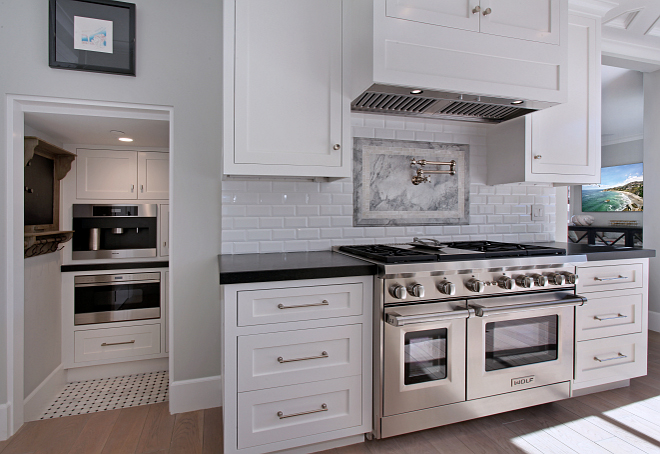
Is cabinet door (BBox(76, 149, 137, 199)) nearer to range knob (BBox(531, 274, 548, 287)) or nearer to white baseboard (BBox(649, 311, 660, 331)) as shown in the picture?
range knob (BBox(531, 274, 548, 287))

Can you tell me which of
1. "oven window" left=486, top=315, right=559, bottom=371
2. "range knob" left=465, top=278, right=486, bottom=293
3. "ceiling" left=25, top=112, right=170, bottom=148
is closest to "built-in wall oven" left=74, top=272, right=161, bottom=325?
"ceiling" left=25, top=112, right=170, bottom=148

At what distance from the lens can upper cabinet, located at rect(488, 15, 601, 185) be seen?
2.44 m

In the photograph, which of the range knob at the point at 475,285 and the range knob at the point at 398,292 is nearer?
the range knob at the point at 398,292

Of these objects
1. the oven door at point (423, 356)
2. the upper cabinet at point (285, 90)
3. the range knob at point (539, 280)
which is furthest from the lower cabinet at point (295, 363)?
the range knob at point (539, 280)

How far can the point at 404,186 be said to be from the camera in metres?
2.61

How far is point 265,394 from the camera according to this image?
5.39ft

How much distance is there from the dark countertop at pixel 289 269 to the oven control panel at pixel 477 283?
0.16 metres

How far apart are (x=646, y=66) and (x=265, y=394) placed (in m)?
4.50

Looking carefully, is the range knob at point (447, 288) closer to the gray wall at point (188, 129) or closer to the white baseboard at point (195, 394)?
the gray wall at point (188, 129)

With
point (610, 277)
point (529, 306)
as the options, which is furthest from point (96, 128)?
point (610, 277)

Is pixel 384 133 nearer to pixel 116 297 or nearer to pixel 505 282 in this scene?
pixel 505 282

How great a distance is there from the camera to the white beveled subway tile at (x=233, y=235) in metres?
2.26

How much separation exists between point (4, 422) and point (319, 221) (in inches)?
79.3

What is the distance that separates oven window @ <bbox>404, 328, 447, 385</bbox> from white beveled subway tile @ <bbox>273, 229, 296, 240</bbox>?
0.96m
